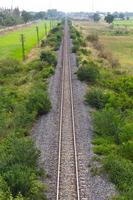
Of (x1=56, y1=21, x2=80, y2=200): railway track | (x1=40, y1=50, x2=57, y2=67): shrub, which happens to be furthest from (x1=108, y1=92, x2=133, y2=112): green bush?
(x1=40, y1=50, x2=57, y2=67): shrub

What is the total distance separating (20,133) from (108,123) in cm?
559

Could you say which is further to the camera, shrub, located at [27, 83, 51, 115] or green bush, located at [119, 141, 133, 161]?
shrub, located at [27, 83, 51, 115]

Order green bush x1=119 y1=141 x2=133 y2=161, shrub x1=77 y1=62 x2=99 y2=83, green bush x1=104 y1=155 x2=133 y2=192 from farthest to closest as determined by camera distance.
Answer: shrub x1=77 y1=62 x2=99 y2=83 < green bush x1=119 y1=141 x2=133 y2=161 < green bush x1=104 y1=155 x2=133 y2=192

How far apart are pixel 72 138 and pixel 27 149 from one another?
208 inches

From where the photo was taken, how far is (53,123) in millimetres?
28609

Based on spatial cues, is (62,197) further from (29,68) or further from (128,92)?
(29,68)

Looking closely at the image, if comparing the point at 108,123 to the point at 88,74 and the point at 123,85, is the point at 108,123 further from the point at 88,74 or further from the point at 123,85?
the point at 88,74

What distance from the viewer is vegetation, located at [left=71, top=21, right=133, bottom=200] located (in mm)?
18984

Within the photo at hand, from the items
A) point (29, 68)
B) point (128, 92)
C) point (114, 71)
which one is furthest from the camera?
point (29, 68)

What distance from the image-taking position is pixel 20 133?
25.3 meters

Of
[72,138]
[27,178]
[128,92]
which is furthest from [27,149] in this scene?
[128,92]

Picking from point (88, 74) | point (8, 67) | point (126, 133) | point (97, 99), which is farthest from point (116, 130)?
point (8, 67)

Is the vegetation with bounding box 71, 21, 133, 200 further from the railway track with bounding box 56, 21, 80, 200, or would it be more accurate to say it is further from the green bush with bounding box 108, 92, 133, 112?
the railway track with bounding box 56, 21, 80, 200

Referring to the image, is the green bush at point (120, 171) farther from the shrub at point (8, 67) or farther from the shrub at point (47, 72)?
the shrub at point (8, 67)
